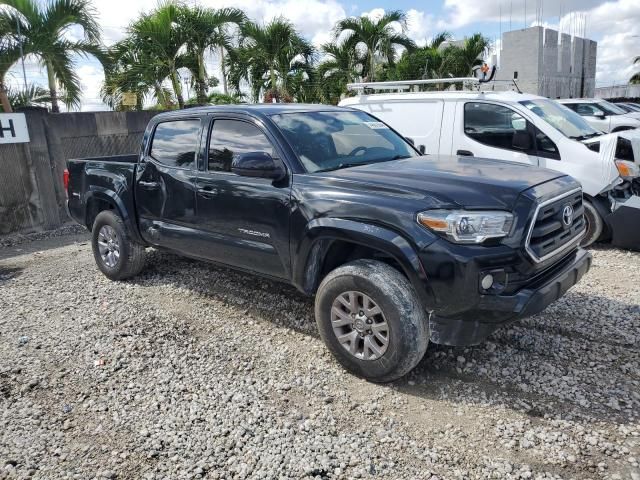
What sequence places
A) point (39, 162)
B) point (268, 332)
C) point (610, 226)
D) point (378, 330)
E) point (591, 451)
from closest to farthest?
point (591, 451) < point (378, 330) < point (268, 332) < point (610, 226) < point (39, 162)

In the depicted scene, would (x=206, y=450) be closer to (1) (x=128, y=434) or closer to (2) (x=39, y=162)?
(1) (x=128, y=434)

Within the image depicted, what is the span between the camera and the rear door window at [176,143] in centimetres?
482

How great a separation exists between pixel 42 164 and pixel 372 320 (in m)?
7.48

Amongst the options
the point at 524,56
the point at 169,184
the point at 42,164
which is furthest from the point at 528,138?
the point at 524,56

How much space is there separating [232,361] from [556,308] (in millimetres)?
2822

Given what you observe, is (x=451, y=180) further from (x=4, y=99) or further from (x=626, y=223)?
(x=4, y=99)

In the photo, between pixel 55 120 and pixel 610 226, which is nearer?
pixel 610 226

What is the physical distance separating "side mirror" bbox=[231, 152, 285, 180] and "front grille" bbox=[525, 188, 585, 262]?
5.90 feet

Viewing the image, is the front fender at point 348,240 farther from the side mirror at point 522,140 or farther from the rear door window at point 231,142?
the side mirror at point 522,140

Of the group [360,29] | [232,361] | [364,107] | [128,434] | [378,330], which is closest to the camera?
[128,434]

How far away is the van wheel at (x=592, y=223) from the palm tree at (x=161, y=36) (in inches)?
384

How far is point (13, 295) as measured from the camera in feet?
19.0

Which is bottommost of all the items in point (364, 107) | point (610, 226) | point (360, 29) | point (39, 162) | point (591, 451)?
point (591, 451)

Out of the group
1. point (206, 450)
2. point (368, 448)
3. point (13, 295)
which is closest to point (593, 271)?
point (368, 448)
